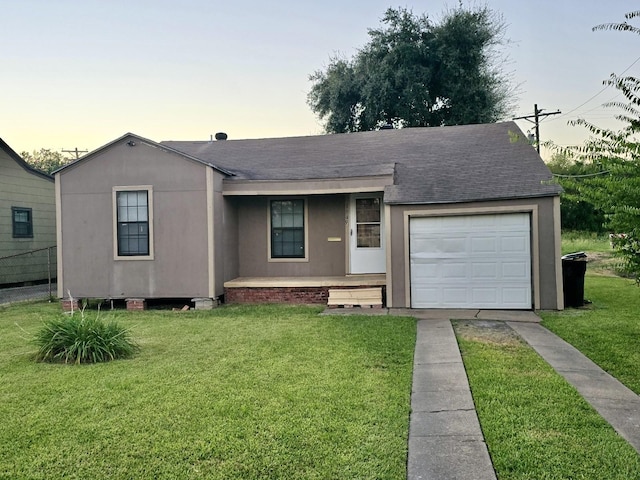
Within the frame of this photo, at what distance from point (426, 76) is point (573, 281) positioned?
18.3m

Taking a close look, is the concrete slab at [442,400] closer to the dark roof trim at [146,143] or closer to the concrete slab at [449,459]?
the concrete slab at [449,459]

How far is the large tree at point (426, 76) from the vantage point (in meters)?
26.0

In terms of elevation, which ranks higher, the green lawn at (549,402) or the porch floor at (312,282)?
the porch floor at (312,282)

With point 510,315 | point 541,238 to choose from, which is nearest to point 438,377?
point 510,315

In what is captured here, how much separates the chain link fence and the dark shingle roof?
5603mm

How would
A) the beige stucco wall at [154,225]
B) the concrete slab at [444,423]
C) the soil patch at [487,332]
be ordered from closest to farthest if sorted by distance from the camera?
the concrete slab at [444,423] → the soil patch at [487,332] → the beige stucco wall at [154,225]

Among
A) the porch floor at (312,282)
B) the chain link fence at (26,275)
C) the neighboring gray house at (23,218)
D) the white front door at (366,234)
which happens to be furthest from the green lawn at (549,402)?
the neighboring gray house at (23,218)

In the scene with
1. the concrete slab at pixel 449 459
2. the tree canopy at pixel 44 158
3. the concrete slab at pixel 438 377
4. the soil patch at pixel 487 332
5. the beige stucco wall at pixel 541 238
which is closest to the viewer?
the concrete slab at pixel 449 459

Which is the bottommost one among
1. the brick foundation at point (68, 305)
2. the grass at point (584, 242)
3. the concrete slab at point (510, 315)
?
the concrete slab at point (510, 315)

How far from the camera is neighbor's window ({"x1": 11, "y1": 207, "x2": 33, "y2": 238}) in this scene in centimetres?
1505

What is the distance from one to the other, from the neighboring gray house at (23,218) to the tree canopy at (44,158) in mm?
35364

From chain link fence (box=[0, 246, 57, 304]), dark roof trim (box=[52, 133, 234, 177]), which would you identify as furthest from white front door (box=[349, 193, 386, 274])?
chain link fence (box=[0, 246, 57, 304])

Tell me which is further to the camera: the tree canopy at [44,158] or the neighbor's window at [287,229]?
the tree canopy at [44,158]

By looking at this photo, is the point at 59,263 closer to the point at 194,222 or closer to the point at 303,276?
the point at 194,222
